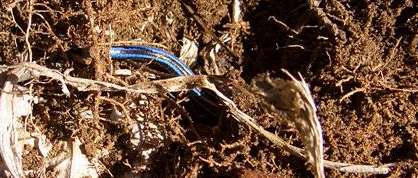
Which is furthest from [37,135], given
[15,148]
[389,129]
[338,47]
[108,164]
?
[389,129]

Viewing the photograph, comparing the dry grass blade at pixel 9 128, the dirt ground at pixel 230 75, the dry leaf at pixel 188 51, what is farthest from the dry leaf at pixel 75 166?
the dry leaf at pixel 188 51

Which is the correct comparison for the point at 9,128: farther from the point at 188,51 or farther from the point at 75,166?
the point at 188,51

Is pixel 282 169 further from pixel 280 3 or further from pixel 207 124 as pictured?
pixel 280 3

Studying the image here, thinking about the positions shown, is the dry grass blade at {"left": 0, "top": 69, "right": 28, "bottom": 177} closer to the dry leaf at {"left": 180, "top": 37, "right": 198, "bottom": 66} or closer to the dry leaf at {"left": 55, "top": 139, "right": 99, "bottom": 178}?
the dry leaf at {"left": 55, "top": 139, "right": 99, "bottom": 178}

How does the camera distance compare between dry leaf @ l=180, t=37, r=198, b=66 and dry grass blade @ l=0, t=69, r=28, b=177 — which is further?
dry leaf @ l=180, t=37, r=198, b=66

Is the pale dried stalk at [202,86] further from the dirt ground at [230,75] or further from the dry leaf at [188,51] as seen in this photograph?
the dry leaf at [188,51]

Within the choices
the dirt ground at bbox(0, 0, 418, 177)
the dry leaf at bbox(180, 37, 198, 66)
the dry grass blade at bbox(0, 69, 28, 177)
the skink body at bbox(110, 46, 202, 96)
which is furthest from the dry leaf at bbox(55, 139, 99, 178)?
the dry leaf at bbox(180, 37, 198, 66)

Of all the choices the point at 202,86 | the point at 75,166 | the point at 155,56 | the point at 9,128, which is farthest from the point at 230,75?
the point at 9,128

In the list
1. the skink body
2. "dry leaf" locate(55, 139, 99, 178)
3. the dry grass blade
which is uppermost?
the skink body
